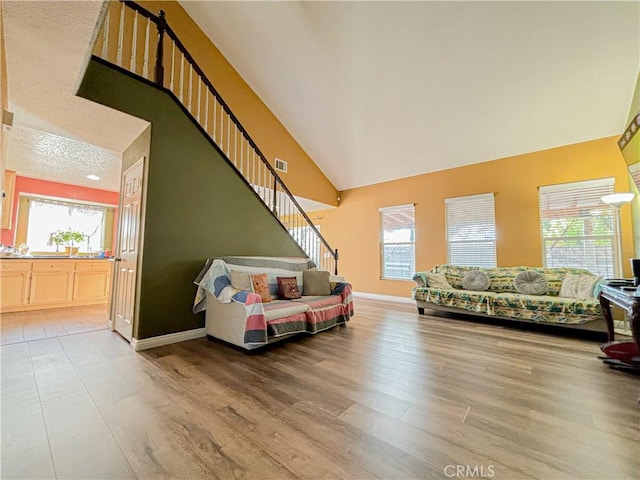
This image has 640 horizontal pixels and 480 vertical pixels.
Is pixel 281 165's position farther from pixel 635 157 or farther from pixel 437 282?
pixel 635 157

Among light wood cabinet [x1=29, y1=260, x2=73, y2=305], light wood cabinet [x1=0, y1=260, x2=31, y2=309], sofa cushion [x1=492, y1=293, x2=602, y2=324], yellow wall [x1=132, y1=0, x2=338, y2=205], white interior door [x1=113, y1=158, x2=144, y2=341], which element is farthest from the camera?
yellow wall [x1=132, y1=0, x2=338, y2=205]

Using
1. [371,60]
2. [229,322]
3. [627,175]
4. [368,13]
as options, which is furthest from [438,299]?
[368,13]

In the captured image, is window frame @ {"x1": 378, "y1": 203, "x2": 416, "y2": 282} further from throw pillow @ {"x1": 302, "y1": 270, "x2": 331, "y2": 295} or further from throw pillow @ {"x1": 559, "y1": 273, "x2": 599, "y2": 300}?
throw pillow @ {"x1": 302, "y1": 270, "x2": 331, "y2": 295}

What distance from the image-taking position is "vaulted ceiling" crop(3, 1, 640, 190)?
2467 mm

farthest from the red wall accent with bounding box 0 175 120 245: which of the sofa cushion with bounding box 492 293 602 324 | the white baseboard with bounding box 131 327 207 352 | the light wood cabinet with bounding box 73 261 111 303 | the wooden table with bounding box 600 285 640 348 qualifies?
the wooden table with bounding box 600 285 640 348

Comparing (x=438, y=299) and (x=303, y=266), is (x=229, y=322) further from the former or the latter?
(x=438, y=299)

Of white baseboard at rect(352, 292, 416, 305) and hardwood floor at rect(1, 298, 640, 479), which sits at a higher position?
white baseboard at rect(352, 292, 416, 305)

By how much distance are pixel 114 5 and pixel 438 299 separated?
634 cm

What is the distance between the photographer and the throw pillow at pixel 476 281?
4504mm

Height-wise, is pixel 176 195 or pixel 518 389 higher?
pixel 176 195

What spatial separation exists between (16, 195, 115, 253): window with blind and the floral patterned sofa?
271 inches

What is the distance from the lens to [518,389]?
1987 mm

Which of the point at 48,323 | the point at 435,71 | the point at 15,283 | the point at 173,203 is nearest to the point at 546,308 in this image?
the point at 435,71

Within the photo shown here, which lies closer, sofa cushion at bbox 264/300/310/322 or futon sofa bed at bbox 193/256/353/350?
futon sofa bed at bbox 193/256/353/350
